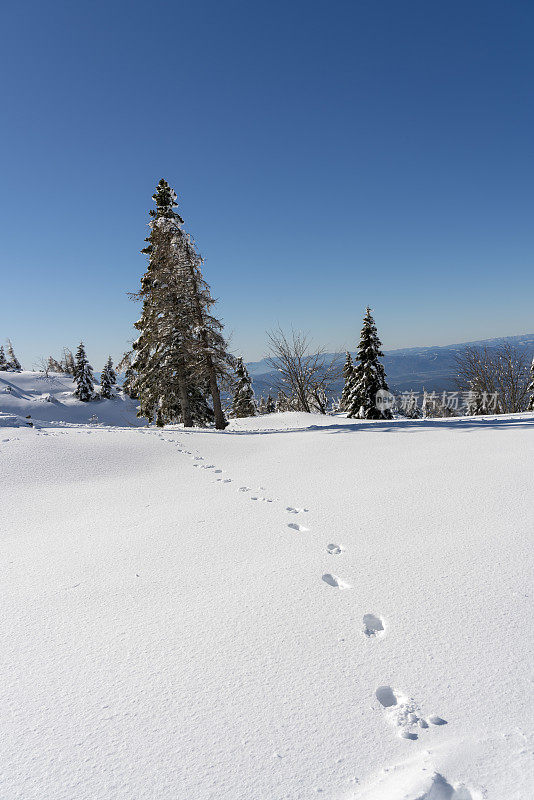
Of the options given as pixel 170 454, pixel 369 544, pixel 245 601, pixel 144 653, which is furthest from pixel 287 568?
pixel 170 454

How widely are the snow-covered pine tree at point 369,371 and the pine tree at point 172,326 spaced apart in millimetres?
14244

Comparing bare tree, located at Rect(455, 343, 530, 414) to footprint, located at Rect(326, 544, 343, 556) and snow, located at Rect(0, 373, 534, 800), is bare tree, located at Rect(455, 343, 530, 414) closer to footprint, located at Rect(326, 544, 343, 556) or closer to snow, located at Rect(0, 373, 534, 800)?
snow, located at Rect(0, 373, 534, 800)

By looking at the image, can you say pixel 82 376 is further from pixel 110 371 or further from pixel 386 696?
pixel 386 696

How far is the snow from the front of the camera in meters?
1.55

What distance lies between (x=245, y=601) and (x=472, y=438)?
672 centimetres

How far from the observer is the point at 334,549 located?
352 cm

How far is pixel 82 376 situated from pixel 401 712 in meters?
47.6

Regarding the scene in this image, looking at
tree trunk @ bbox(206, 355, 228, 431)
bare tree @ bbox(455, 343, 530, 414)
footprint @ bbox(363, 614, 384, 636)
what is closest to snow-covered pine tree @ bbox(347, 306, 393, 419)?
bare tree @ bbox(455, 343, 530, 414)

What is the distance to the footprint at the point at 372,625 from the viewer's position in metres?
2.36

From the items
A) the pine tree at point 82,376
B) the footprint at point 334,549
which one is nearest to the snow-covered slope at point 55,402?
the pine tree at point 82,376

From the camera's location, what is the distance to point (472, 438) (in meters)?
7.72

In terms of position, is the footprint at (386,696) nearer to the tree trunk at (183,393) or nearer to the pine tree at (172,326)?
the pine tree at (172,326)

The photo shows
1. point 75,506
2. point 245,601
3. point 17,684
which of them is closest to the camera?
point 17,684

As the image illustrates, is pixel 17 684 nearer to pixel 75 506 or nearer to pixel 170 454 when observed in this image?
pixel 75 506
